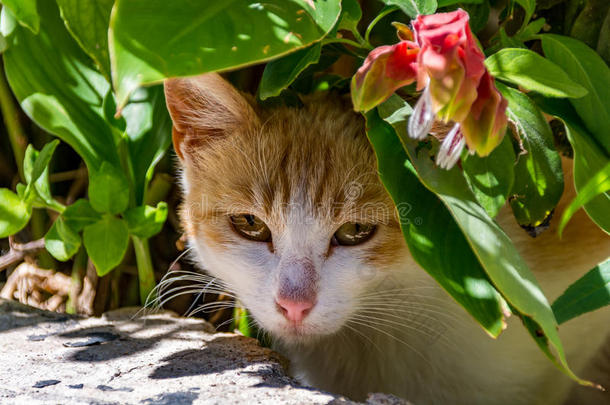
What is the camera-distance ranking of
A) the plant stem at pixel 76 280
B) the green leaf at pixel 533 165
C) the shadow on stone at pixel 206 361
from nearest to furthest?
1. the green leaf at pixel 533 165
2. the shadow on stone at pixel 206 361
3. the plant stem at pixel 76 280

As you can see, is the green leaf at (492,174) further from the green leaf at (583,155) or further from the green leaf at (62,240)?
the green leaf at (62,240)

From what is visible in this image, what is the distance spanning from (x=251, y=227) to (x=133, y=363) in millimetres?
408

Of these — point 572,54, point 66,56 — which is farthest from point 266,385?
point 66,56

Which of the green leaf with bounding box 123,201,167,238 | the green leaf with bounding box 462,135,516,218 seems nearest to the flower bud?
the green leaf with bounding box 462,135,516,218

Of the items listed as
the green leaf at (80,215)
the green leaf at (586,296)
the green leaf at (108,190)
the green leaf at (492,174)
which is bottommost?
the green leaf at (586,296)

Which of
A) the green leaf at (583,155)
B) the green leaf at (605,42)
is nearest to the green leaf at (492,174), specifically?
the green leaf at (583,155)

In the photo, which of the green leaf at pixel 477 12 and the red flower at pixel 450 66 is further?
the green leaf at pixel 477 12

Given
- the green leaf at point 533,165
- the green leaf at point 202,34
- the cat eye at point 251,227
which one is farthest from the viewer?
the cat eye at point 251,227

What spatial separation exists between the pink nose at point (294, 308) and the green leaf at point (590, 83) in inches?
25.6

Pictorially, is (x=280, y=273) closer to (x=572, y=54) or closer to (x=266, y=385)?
(x=266, y=385)

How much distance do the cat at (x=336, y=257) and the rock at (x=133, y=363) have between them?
14 cm

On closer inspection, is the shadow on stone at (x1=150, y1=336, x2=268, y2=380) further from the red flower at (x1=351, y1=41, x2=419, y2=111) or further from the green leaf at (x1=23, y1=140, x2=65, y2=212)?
the red flower at (x1=351, y1=41, x2=419, y2=111)

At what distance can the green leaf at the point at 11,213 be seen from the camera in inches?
60.5

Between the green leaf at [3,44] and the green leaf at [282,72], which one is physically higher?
the green leaf at [3,44]
